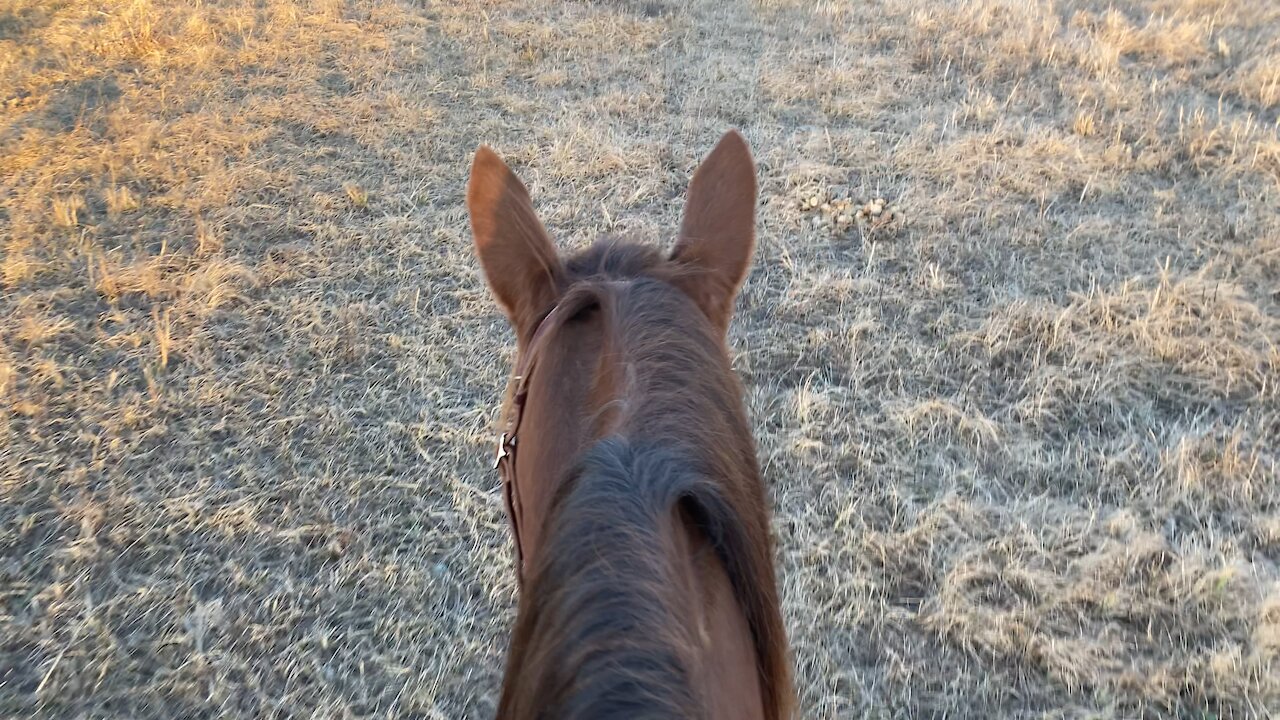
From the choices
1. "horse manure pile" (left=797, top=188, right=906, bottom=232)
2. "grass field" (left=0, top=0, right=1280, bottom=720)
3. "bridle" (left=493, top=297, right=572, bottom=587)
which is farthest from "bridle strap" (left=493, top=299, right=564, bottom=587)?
"horse manure pile" (left=797, top=188, right=906, bottom=232)

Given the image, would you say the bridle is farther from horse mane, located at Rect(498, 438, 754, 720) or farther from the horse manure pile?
the horse manure pile

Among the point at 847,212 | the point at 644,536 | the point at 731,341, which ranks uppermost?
the point at 644,536

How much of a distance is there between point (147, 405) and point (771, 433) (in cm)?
230

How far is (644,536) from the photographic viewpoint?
829 millimetres

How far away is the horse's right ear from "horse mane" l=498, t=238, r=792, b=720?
0.39 feet

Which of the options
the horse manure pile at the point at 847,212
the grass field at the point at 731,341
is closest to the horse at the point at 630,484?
the grass field at the point at 731,341

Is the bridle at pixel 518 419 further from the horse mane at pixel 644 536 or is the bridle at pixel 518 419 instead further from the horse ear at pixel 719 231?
the horse ear at pixel 719 231

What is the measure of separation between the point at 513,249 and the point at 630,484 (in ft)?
1.81

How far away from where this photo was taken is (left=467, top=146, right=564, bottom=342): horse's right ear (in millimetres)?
1254

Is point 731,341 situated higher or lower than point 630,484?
lower

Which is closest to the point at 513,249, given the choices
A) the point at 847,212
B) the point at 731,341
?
the point at 731,341

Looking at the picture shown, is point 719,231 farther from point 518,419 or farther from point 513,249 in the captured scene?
point 518,419

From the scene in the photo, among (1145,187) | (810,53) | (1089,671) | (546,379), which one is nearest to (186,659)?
(546,379)

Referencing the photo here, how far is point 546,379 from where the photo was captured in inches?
43.7
